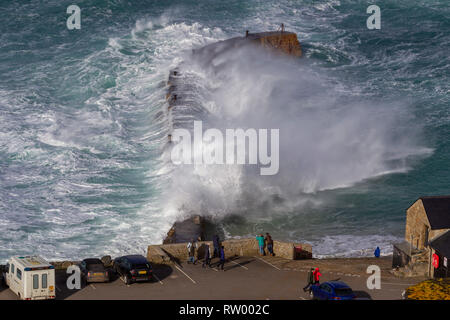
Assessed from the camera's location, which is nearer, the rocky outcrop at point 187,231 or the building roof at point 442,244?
the building roof at point 442,244

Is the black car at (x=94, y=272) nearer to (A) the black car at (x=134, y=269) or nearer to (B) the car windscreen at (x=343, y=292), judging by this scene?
(A) the black car at (x=134, y=269)

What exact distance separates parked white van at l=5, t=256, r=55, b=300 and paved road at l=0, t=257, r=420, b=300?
23.8 inches

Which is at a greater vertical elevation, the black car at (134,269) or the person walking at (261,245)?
the person walking at (261,245)

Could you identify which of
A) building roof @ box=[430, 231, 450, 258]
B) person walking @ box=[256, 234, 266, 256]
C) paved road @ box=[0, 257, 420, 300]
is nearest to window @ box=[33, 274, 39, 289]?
paved road @ box=[0, 257, 420, 300]

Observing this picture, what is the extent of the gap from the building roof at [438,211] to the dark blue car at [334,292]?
708 centimetres

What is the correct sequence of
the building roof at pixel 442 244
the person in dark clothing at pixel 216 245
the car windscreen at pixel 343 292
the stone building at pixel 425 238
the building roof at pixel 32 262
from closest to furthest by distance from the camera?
the car windscreen at pixel 343 292
the building roof at pixel 32 262
the building roof at pixel 442 244
the stone building at pixel 425 238
the person in dark clothing at pixel 216 245

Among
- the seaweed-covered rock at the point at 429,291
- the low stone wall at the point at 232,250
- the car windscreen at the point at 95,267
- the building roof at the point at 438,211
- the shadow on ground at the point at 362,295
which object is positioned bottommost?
the shadow on ground at the point at 362,295

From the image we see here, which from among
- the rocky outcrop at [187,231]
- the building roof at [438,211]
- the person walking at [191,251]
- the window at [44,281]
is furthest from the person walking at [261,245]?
the window at [44,281]

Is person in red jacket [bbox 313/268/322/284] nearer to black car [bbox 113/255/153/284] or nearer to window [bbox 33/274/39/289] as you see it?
black car [bbox 113/255/153/284]

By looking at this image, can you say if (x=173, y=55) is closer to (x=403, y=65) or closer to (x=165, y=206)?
(x=403, y=65)

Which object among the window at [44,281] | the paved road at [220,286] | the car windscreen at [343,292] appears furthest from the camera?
the paved road at [220,286]

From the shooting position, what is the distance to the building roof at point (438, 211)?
35.5 meters

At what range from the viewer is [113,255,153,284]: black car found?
33.1m

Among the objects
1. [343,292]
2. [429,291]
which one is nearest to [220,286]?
→ [343,292]
